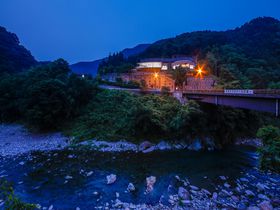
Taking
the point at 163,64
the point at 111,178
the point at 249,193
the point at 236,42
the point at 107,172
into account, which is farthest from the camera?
the point at 236,42

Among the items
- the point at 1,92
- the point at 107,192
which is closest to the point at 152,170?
the point at 107,192

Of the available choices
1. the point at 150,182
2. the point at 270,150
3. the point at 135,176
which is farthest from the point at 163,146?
the point at 270,150

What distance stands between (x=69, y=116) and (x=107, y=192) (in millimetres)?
17454

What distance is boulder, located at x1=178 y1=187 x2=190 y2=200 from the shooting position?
36.4 feet

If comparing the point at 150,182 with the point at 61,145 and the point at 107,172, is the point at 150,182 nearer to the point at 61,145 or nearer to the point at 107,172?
the point at 107,172

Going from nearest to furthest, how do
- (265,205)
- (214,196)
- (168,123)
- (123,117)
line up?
(265,205) < (214,196) < (168,123) < (123,117)

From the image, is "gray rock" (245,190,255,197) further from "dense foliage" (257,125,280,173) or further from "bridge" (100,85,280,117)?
"bridge" (100,85,280,117)

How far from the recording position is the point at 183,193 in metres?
11.5

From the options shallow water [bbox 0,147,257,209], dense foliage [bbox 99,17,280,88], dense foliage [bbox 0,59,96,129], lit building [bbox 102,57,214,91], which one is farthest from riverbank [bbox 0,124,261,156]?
lit building [bbox 102,57,214,91]

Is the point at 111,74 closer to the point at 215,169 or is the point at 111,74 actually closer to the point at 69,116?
the point at 69,116

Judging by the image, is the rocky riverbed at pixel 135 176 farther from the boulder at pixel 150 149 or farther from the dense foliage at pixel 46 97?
the dense foliage at pixel 46 97

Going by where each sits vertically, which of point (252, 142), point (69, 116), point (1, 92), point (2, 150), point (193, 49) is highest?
point (193, 49)

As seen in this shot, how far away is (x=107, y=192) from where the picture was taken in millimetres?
11844

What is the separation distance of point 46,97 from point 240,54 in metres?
61.8
